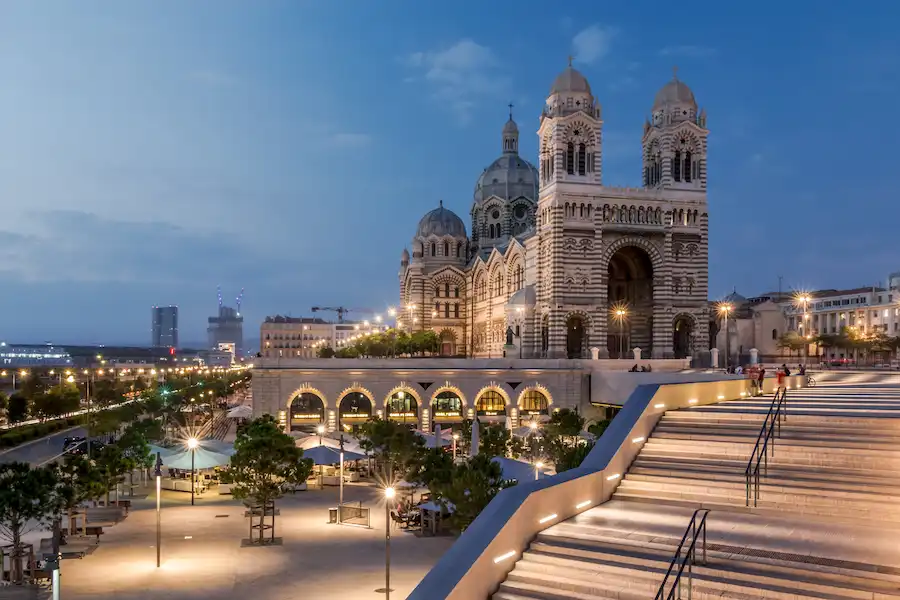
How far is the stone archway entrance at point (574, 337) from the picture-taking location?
70625 millimetres


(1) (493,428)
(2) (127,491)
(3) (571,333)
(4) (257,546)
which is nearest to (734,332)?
(3) (571,333)

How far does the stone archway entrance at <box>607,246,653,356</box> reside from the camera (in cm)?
7288

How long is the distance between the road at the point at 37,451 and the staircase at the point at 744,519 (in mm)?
41953

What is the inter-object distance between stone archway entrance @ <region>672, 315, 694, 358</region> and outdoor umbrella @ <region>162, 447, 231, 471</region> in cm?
4202

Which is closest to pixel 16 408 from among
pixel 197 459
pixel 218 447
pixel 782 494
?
pixel 218 447

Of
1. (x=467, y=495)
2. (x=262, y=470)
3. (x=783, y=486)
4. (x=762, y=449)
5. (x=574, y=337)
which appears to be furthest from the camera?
(x=574, y=337)

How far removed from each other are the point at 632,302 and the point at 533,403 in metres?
14.4

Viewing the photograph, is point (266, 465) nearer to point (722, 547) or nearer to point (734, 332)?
point (722, 547)

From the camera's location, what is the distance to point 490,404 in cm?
6625

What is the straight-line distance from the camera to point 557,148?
6950 cm

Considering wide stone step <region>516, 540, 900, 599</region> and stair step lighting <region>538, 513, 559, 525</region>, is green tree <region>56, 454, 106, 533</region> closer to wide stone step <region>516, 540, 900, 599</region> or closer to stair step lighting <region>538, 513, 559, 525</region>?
stair step lighting <region>538, 513, 559, 525</region>

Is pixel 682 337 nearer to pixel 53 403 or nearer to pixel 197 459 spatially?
pixel 197 459

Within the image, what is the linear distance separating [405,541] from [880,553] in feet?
61.8

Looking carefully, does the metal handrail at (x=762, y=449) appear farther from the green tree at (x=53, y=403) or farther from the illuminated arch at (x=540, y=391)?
the green tree at (x=53, y=403)
